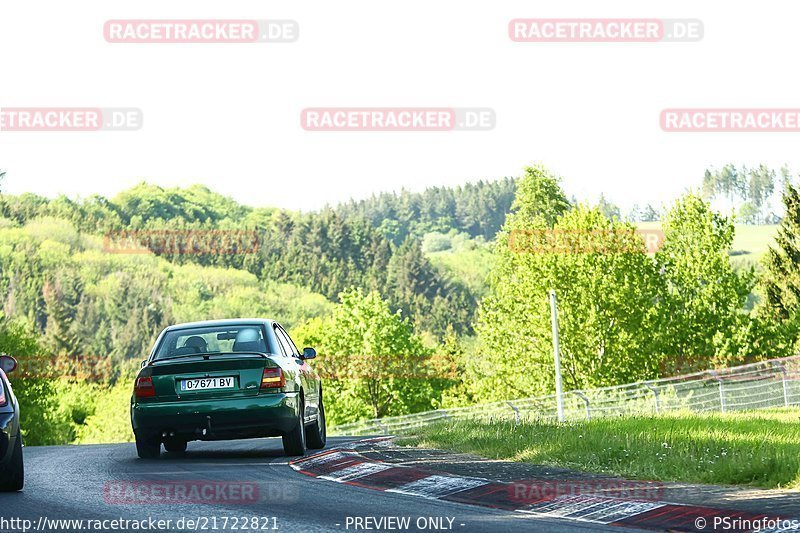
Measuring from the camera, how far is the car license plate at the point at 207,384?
1291 cm

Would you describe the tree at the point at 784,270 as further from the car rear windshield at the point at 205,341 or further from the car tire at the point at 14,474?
the car tire at the point at 14,474

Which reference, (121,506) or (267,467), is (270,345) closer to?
(267,467)

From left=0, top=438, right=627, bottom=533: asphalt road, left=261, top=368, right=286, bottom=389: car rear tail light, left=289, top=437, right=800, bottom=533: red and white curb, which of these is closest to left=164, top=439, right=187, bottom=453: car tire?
left=0, top=438, right=627, bottom=533: asphalt road

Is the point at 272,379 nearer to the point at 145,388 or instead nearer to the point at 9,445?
the point at 145,388

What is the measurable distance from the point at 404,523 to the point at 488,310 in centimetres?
5135

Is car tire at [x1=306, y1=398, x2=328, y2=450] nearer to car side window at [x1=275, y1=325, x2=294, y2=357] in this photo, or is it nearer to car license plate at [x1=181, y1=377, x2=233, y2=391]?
car side window at [x1=275, y1=325, x2=294, y2=357]

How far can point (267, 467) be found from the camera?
40.4ft

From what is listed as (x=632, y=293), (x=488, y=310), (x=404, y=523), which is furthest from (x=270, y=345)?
(x=488, y=310)

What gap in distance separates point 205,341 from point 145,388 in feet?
3.11

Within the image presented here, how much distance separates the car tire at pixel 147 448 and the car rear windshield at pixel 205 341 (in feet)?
3.76

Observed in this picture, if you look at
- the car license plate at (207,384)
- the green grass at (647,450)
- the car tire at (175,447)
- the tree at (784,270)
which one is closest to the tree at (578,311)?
the tree at (784,270)

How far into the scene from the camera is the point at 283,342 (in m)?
14.5

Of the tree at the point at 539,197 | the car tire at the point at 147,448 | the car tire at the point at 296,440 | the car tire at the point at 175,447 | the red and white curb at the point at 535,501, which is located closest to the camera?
the red and white curb at the point at 535,501

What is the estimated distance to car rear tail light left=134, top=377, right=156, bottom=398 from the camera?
Answer: 1299 cm
